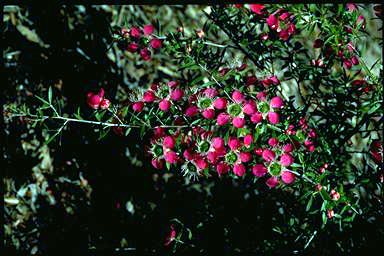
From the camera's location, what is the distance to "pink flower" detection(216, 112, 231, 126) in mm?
1223

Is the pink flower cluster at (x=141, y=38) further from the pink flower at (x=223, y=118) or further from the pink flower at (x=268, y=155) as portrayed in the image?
the pink flower at (x=268, y=155)

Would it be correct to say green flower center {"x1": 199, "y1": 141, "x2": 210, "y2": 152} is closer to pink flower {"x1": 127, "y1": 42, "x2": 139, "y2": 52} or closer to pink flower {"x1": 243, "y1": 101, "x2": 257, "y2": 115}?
pink flower {"x1": 243, "y1": 101, "x2": 257, "y2": 115}

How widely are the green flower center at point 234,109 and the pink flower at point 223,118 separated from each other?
2 centimetres

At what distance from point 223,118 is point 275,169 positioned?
276 mm

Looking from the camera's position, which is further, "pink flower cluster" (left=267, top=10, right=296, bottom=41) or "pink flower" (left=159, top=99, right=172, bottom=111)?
"pink flower cluster" (left=267, top=10, right=296, bottom=41)

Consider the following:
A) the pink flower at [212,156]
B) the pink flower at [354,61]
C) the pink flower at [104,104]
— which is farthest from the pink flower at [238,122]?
the pink flower at [354,61]

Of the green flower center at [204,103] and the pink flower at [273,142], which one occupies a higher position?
the green flower center at [204,103]

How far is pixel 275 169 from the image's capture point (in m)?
1.29

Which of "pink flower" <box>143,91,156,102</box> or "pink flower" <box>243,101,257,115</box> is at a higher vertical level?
"pink flower" <box>143,91,156,102</box>

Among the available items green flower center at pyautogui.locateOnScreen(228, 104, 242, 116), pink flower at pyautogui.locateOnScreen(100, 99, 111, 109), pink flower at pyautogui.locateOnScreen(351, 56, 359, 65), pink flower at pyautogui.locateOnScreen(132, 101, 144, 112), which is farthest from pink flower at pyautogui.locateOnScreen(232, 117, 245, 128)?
pink flower at pyautogui.locateOnScreen(351, 56, 359, 65)

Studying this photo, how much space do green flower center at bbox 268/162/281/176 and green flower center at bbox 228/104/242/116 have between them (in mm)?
240

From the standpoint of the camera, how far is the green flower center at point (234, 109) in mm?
1229

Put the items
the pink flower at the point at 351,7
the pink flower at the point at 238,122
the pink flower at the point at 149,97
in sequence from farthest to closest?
the pink flower at the point at 351,7
the pink flower at the point at 149,97
the pink flower at the point at 238,122

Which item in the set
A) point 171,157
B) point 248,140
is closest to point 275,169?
point 248,140
